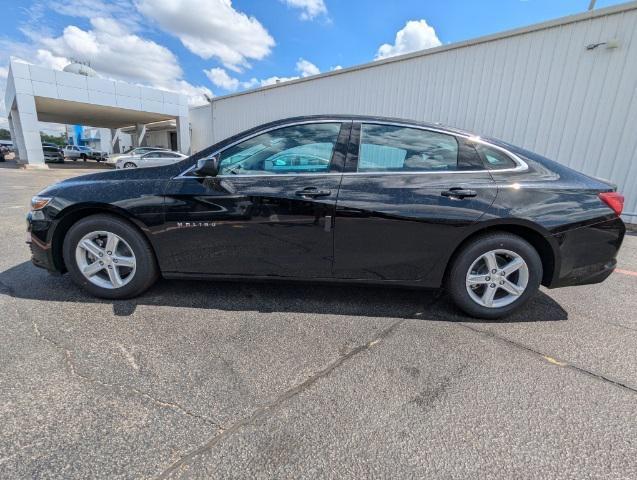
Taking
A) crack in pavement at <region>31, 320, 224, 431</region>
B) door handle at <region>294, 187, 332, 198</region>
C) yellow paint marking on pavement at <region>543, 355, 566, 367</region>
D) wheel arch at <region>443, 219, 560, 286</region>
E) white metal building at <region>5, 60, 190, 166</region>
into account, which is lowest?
crack in pavement at <region>31, 320, 224, 431</region>

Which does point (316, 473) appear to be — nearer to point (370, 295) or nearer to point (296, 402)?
point (296, 402)

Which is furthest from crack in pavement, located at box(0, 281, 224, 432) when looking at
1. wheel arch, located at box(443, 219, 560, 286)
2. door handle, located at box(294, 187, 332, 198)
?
wheel arch, located at box(443, 219, 560, 286)

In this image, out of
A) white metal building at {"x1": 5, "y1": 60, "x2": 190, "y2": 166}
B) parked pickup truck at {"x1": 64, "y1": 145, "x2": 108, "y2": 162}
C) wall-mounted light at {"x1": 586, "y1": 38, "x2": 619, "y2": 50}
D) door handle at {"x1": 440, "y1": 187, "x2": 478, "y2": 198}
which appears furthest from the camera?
parked pickup truck at {"x1": 64, "y1": 145, "x2": 108, "y2": 162}

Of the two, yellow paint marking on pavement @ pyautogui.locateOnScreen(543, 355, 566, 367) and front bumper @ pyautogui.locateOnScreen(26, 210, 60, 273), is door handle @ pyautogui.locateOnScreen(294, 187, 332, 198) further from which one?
front bumper @ pyautogui.locateOnScreen(26, 210, 60, 273)

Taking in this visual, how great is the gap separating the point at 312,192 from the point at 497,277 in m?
1.68

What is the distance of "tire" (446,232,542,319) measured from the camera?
2.70 m

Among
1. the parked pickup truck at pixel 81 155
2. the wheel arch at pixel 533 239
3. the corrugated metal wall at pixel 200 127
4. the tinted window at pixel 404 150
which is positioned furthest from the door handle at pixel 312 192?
the parked pickup truck at pixel 81 155

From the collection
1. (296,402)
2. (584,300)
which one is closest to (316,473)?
(296,402)

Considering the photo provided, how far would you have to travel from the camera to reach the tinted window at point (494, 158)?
2709 millimetres

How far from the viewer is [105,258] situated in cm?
289

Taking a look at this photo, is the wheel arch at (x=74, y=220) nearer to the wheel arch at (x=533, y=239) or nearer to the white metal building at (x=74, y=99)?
the wheel arch at (x=533, y=239)

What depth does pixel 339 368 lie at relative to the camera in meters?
2.16

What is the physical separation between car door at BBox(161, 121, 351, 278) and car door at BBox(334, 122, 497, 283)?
145mm

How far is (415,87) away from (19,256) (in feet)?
30.0
